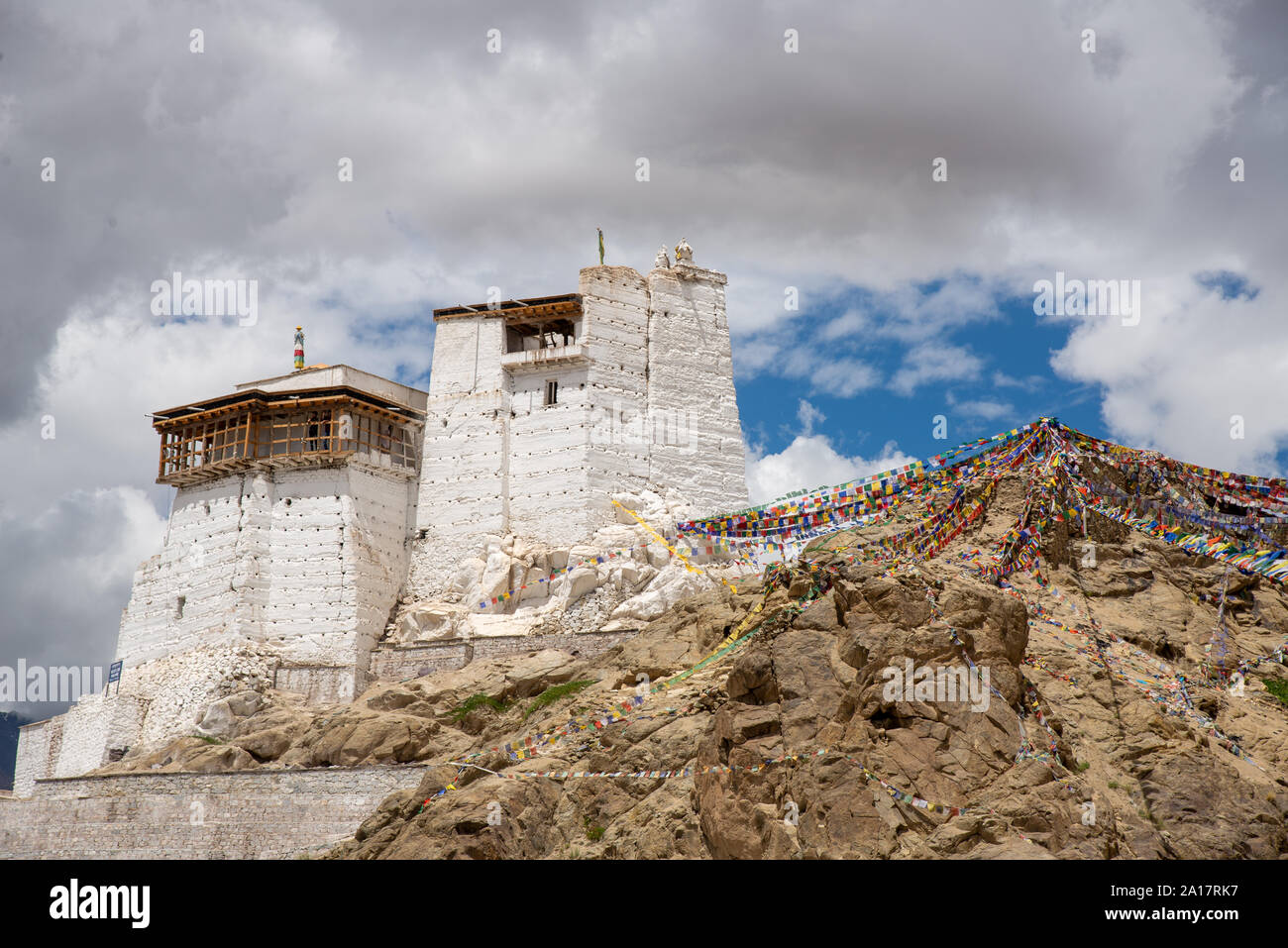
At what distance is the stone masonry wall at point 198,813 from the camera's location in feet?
124

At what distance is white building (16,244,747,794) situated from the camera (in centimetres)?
4878

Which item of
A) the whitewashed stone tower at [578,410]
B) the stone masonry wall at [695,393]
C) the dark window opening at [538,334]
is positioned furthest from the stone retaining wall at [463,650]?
the dark window opening at [538,334]

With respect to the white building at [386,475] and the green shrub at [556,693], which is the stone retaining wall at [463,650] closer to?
the white building at [386,475]

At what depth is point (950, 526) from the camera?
106 ft

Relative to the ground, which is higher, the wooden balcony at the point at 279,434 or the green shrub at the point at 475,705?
the wooden balcony at the point at 279,434

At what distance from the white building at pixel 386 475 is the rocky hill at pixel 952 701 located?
13100 mm

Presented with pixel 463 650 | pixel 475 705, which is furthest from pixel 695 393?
pixel 475 705

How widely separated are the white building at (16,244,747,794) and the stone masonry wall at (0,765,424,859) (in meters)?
5.61

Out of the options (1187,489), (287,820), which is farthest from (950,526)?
(287,820)

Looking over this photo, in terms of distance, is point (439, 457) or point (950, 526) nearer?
point (950, 526)

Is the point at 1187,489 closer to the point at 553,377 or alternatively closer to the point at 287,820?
the point at 287,820

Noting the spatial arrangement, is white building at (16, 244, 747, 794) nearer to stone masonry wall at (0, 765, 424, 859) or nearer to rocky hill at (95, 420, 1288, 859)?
stone masonry wall at (0, 765, 424, 859)

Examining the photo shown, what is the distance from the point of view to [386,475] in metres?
53.8
